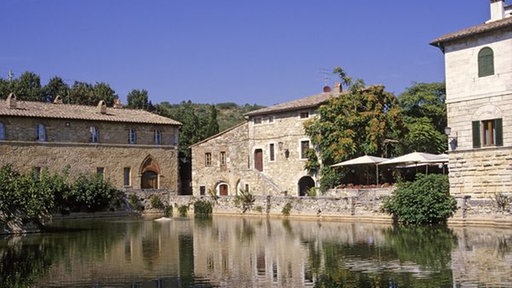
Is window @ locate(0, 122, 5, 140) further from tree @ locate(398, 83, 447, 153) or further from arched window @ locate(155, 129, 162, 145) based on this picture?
tree @ locate(398, 83, 447, 153)

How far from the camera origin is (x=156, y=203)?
43.2 metres

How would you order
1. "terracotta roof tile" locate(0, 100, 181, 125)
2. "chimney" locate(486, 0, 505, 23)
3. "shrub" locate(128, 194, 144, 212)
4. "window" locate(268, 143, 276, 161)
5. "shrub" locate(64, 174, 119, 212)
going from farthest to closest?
"window" locate(268, 143, 276, 161)
"shrub" locate(128, 194, 144, 212)
"terracotta roof tile" locate(0, 100, 181, 125)
"shrub" locate(64, 174, 119, 212)
"chimney" locate(486, 0, 505, 23)

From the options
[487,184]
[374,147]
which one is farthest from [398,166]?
[487,184]

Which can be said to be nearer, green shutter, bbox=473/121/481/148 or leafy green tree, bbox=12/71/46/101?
green shutter, bbox=473/121/481/148

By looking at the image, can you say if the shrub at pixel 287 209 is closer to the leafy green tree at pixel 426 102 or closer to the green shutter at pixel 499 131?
the green shutter at pixel 499 131

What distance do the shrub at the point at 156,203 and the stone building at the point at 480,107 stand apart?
22.3 m

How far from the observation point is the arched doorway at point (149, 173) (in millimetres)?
45281

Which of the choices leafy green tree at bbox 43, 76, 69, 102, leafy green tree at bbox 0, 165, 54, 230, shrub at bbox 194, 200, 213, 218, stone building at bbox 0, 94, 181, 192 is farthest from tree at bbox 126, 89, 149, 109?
leafy green tree at bbox 0, 165, 54, 230

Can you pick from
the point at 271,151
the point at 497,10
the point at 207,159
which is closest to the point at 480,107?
the point at 497,10

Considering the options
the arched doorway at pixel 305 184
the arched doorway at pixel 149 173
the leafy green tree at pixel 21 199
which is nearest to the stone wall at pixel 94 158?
the arched doorway at pixel 149 173

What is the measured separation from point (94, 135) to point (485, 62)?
87.9ft

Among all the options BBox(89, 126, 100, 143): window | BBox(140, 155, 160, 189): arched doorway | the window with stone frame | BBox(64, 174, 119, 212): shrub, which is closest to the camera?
BBox(64, 174, 119, 212): shrub

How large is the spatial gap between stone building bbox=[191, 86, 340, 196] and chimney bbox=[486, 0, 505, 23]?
1258cm

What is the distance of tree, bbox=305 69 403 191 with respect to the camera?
1416 inches
